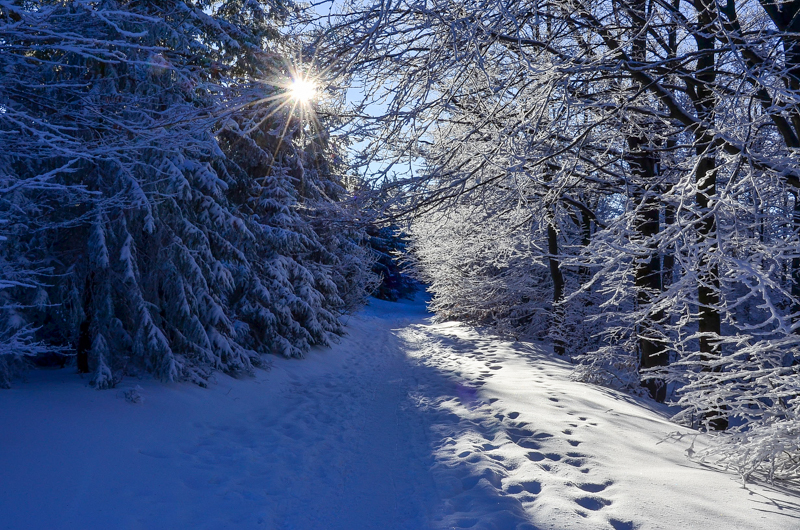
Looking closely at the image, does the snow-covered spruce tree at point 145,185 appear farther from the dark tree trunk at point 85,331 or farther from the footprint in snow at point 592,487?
the footprint in snow at point 592,487

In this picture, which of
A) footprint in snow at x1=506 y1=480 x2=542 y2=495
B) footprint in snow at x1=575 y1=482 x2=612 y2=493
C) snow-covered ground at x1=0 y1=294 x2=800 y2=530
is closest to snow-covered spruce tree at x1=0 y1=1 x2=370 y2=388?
snow-covered ground at x1=0 y1=294 x2=800 y2=530

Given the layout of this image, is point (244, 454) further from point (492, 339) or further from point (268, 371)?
point (492, 339)

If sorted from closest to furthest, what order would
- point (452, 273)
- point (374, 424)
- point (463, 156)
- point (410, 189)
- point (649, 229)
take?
point (410, 189)
point (463, 156)
point (374, 424)
point (649, 229)
point (452, 273)

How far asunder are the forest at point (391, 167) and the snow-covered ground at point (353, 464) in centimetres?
53

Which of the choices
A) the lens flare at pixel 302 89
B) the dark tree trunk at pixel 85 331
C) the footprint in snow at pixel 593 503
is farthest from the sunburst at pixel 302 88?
the dark tree trunk at pixel 85 331

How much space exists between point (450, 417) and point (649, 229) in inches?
187

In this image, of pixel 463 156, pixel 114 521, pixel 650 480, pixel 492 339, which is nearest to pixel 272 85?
pixel 463 156

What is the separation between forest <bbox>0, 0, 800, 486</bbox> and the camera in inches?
142

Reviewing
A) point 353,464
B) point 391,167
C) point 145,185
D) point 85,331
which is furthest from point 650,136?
point 85,331

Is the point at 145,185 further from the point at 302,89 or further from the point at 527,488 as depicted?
the point at 527,488

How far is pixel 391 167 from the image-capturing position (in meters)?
4.70

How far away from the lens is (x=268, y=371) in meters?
9.46

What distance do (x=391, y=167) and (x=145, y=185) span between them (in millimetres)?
4112

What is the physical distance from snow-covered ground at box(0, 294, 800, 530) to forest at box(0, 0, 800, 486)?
1.75ft
